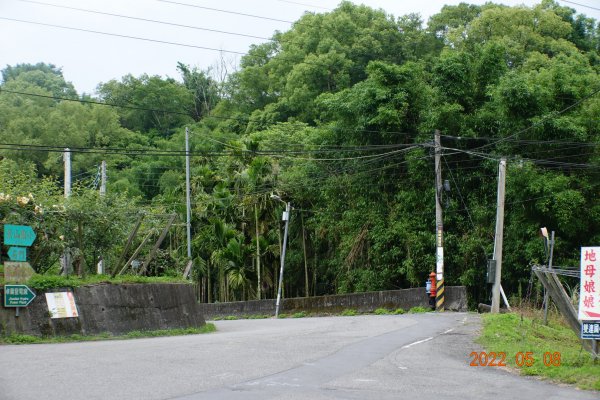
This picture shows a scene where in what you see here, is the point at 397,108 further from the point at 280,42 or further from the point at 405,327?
the point at 280,42

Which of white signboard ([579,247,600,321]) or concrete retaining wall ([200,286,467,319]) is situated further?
concrete retaining wall ([200,286,467,319])

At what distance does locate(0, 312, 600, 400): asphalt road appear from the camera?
9930 mm

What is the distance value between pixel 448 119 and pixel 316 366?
22363 millimetres

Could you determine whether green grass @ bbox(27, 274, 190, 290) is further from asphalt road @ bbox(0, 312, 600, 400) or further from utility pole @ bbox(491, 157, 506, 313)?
utility pole @ bbox(491, 157, 506, 313)

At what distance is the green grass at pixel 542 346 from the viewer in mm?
11195

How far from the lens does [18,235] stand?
61.4ft

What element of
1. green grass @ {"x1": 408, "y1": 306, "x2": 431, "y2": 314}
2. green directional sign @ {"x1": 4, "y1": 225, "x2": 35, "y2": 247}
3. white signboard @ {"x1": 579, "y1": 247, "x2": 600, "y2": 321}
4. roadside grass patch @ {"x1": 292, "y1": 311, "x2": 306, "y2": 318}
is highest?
green directional sign @ {"x1": 4, "y1": 225, "x2": 35, "y2": 247}

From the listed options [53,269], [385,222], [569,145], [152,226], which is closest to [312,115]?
[385,222]

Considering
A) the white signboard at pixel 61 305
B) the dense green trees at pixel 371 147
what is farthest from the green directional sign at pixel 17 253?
the dense green trees at pixel 371 147

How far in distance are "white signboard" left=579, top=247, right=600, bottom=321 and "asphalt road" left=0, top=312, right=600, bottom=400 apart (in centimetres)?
163

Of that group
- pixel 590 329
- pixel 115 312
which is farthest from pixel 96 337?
pixel 590 329

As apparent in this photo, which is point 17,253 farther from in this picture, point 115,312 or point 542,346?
point 542,346

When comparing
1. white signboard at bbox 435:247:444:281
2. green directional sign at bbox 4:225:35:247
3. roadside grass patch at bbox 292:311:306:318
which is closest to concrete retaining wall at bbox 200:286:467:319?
roadside grass patch at bbox 292:311:306:318

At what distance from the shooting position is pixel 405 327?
2022 cm
